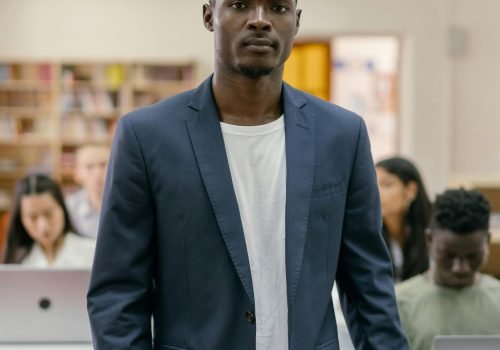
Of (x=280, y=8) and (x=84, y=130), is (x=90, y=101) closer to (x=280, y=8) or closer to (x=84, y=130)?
(x=84, y=130)

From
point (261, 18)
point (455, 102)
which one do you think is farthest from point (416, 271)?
point (455, 102)

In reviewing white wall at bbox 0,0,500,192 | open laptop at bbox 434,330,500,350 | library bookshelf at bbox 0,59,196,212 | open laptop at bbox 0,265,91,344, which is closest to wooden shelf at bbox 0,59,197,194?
library bookshelf at bbox 0,59,196,212

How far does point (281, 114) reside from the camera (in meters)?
1.65

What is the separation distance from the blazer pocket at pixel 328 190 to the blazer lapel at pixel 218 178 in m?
0.14

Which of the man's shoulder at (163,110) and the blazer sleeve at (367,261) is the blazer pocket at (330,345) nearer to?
the blazer sleeve at (367,261)

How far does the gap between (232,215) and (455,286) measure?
1472 millimetres

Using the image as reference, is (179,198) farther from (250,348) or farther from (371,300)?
(371,300)

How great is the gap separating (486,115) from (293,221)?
7.98 meters

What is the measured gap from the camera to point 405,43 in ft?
30.2

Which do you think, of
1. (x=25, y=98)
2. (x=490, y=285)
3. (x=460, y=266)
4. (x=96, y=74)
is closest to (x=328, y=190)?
(x=460, y=266)

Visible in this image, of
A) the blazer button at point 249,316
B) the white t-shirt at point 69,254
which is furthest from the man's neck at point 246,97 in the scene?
the white t-shirt at point 69,254

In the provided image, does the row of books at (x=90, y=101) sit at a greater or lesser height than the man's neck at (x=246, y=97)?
Answer: lesser

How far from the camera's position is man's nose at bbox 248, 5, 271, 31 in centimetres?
149

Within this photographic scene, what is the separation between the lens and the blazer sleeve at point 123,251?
1.54m
